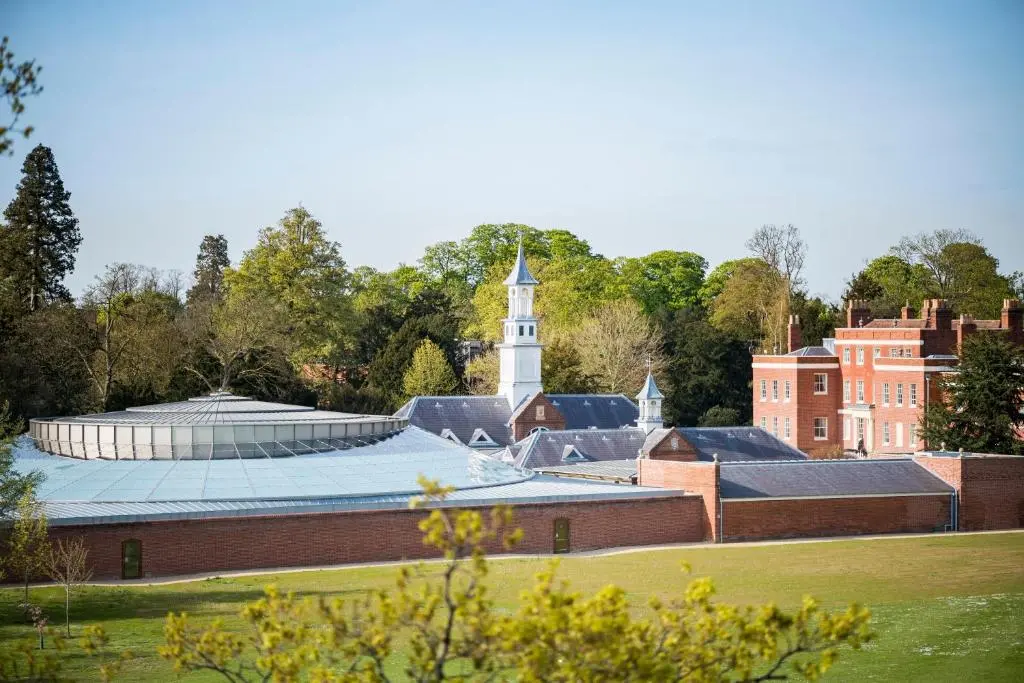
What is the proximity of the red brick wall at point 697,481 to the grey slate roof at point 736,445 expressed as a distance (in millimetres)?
6213

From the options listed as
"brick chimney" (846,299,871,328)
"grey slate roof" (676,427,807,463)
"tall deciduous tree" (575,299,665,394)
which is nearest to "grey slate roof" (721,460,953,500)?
"grey slate roof" (676,427,807,463)

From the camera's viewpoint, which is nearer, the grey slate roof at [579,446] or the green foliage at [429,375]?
the grey slate roof at [579,446]

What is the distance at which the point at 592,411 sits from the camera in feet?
219

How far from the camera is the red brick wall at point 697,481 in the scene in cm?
4725

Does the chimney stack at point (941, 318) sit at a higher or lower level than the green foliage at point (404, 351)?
higher

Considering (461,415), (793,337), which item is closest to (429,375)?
(461,415)

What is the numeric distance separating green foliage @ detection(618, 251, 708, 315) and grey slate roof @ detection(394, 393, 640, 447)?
45.1 meters

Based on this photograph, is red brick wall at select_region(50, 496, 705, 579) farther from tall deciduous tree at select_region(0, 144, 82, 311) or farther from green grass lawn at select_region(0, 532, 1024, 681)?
tall deciduous tree at select_region(0, 144, 82, 311)

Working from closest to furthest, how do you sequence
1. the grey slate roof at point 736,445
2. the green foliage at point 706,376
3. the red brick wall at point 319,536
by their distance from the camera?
the red brick wall at point 319,536, the grey slate roof at point 736,445, the green foliage at point 706,376

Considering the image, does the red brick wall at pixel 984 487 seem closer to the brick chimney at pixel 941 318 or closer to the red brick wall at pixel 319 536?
the red brick wall at pixel 319 536

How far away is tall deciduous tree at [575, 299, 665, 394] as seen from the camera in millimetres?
82812

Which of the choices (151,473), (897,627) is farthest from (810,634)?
(151,473)

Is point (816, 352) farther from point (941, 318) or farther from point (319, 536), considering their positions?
point (319, 536)

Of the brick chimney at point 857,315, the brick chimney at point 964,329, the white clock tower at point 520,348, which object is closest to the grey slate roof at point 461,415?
the white clock tower at point 520,348
